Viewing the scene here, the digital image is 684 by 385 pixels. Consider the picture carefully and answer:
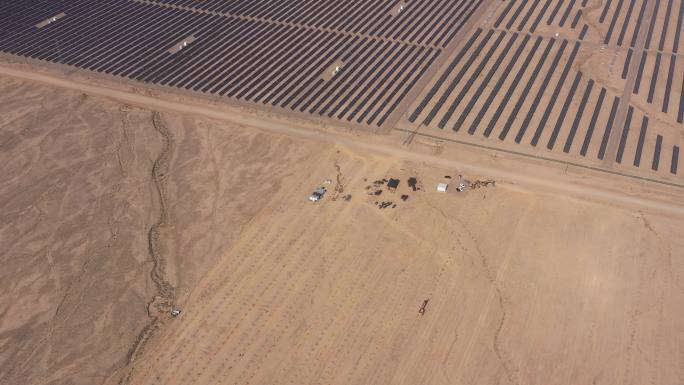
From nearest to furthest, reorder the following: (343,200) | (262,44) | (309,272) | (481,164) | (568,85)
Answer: (309,272), (343,200), (481,164), (568,85), (262,44)

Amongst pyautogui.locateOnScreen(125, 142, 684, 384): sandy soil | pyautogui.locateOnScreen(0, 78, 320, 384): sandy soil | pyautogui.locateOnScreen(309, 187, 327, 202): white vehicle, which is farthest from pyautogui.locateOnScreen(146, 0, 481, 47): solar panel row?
pyautogui.locateOnScreen(125, 142, 684, 384): sandy soil

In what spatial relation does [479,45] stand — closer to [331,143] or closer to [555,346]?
[331,143]

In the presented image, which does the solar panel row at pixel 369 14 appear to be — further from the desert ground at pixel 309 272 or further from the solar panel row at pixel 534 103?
the desert ground at pixel 309 272

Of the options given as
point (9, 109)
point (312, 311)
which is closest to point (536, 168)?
point (312, 311)

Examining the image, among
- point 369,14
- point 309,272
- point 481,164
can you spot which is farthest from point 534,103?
point 309,272

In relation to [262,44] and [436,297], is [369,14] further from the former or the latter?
[436,297]

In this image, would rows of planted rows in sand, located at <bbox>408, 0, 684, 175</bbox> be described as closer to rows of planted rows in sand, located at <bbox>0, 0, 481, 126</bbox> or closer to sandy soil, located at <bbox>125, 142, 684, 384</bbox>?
rows of planted rows in sand, located at <bbox>0, 0, 481, 126</bbox>
